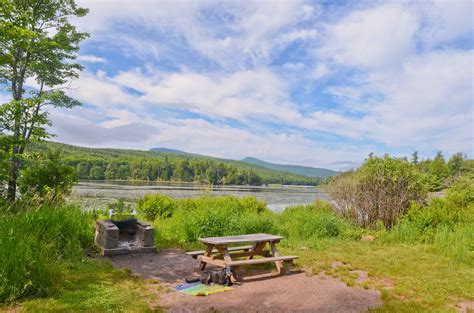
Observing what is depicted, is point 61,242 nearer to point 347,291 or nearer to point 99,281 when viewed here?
point 99,281

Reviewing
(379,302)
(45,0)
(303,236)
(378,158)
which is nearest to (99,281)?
(379,302)

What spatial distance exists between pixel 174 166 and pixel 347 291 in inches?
3014

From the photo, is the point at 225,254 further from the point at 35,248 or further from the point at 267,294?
the point at 35,248

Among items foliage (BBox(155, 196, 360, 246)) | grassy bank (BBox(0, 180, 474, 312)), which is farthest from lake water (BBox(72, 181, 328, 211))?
foliage (BBox(155, 196, 360, 246))

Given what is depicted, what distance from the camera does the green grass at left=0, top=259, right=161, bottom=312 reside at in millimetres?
4195

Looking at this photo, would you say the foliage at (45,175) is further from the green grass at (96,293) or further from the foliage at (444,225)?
the foliage at (444,225)

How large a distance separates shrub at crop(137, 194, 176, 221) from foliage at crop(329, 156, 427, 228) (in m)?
5.90

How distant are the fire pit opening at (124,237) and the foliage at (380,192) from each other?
7.16 m

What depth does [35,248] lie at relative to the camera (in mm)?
4879

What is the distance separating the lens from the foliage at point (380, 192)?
37.4 ft

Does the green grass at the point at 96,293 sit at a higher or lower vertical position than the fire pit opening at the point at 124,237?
lower

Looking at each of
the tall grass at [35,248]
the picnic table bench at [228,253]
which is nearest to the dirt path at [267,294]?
the picnic table bench at [228,253]

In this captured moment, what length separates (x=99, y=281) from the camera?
5.41 m

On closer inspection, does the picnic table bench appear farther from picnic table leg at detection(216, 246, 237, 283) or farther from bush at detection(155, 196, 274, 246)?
bush at detection(155, 196, 274, 246)
